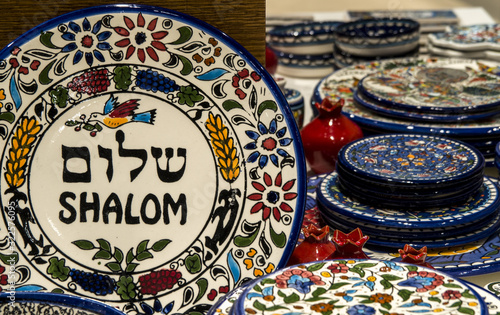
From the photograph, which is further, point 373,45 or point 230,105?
point 373,45

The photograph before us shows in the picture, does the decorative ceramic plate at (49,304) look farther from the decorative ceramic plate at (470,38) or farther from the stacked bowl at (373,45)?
the decorative ceramic plate at (470,38)

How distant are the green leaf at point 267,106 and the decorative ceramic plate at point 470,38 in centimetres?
124

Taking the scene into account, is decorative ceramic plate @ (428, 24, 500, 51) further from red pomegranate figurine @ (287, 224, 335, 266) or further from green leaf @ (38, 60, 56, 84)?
green leaf @ (38, 60, 56, 84)

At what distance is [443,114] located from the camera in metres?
1.35

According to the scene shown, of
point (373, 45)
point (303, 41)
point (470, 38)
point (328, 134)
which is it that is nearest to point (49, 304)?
point (328, 134)

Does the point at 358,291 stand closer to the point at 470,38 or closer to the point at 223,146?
the point at 223,146

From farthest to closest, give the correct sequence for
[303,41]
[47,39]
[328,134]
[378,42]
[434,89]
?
1. [303,41]
2. [378,42]
3. [434,89]
4. [328,134]
5. [47,39]

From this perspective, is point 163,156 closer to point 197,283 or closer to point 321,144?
point 197,283

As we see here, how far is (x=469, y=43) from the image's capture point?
6.37ft

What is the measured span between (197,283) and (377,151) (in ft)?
1.37

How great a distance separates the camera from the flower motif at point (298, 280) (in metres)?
0.67

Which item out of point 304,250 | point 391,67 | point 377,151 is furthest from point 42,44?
point 391,67

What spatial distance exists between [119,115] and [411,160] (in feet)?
1.58

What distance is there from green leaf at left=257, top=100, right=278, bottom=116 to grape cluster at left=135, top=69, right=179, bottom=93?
0.11 meters
